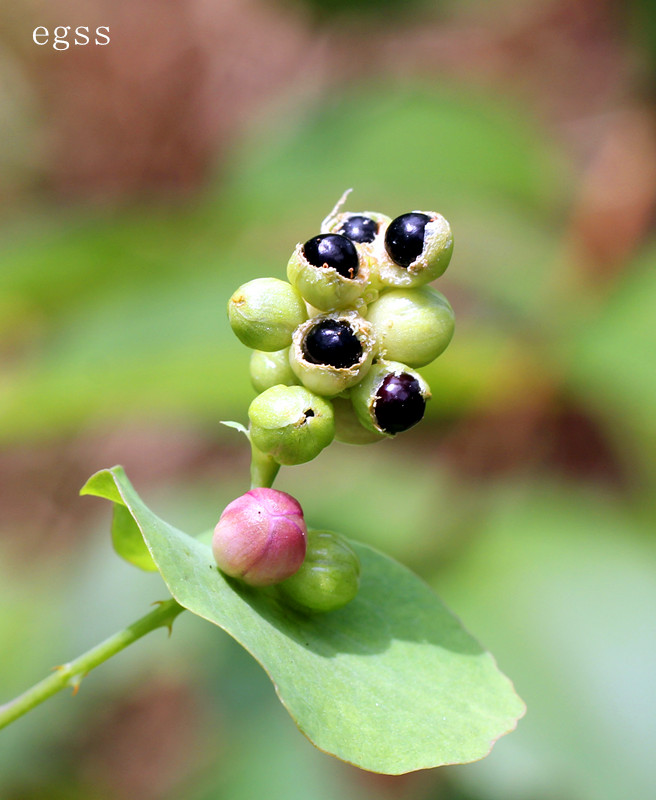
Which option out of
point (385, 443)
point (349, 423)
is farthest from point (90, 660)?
point (385, 443)

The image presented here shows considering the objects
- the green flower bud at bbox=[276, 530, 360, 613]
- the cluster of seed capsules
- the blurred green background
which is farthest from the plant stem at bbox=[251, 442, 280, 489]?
the blurred green background

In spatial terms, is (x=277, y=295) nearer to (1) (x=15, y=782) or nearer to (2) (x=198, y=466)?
(1) (x=15, y=782)

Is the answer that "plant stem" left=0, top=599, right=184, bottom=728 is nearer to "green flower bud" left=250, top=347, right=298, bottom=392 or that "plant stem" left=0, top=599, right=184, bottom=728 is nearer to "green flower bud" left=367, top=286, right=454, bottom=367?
"green flower bud" left=250, top=347, right=298, bottom=392

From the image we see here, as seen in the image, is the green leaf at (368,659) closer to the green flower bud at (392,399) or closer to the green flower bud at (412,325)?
the green flower bud at (392,399)

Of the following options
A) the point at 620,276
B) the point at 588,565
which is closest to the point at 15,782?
the point at 588,565

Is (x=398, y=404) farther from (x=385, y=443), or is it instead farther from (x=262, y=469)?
(x=385, y=443)

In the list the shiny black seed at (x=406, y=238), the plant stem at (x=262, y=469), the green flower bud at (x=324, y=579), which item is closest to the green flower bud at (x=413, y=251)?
the shiny black seed at (x=406, y=238)

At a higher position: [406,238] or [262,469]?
[406,238]
